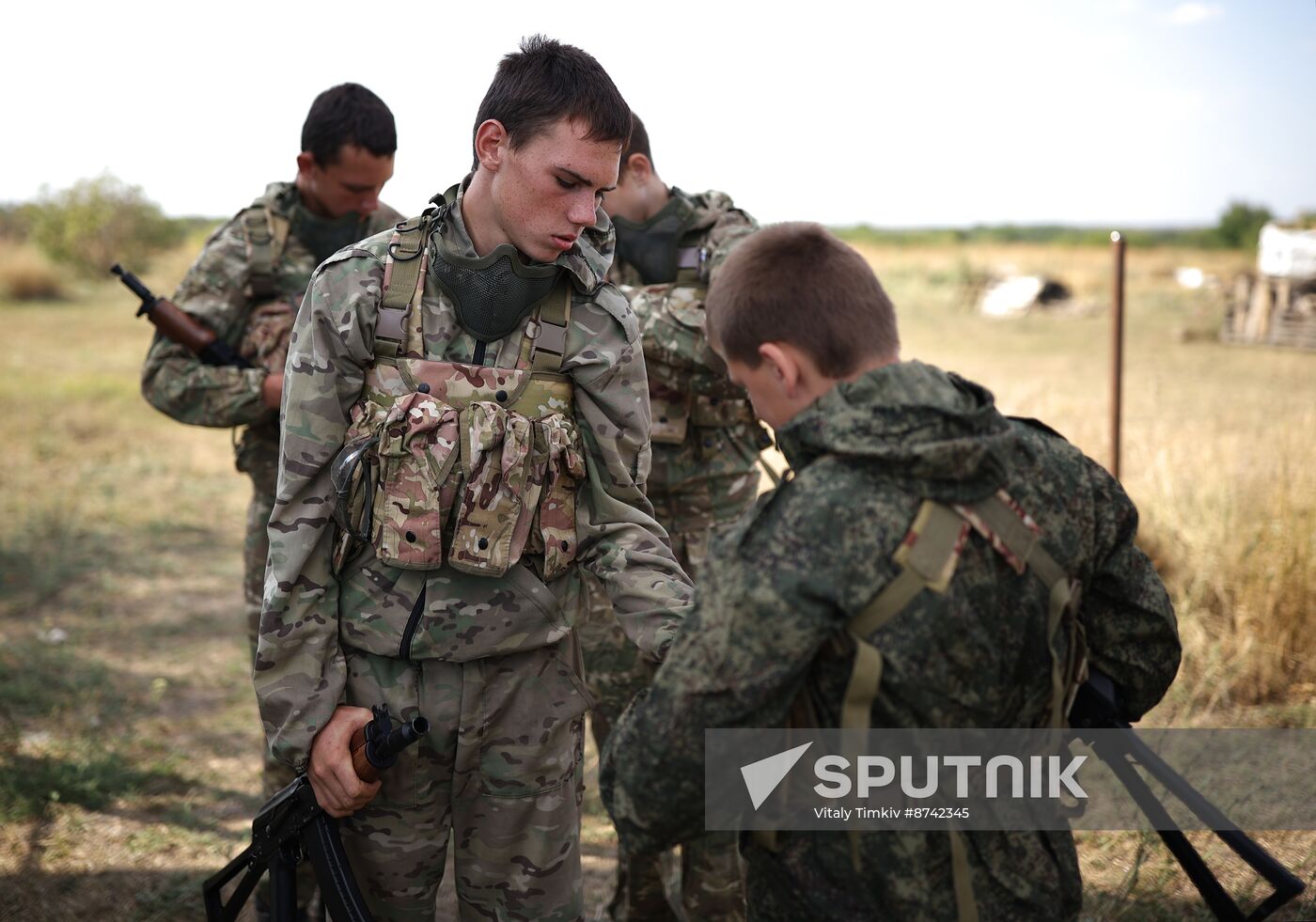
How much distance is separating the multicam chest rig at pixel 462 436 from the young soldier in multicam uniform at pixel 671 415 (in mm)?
1103

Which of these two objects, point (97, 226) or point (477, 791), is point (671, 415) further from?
point (97, 226)

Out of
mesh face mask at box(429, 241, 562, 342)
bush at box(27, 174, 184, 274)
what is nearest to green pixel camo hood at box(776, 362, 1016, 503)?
mesh face mask at box(429, 241, 562, 342)

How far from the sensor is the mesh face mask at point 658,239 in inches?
138

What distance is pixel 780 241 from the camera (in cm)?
168

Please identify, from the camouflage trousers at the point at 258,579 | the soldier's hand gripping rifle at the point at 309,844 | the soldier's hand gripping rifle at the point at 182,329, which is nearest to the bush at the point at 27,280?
the soldier's hand gripping rifle at the point at 182,329

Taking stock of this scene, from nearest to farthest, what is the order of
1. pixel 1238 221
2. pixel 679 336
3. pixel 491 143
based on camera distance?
pixel 491 143
pixel 679 336
pixel 1238 221

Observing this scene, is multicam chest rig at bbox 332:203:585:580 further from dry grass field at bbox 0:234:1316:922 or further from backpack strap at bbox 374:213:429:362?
dry grass field at bbox 0:234:1316:922

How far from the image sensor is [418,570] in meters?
2.23

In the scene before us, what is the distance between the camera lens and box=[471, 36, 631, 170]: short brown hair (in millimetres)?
2203

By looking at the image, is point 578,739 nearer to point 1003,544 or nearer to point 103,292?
point 1003,544

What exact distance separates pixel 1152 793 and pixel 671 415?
1.93 metres

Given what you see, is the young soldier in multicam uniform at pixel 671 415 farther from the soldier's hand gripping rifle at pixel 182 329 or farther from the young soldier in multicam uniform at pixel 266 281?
the soldier's hand gripping rifle at pixel 182 329

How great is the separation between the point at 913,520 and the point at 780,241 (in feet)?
1.57

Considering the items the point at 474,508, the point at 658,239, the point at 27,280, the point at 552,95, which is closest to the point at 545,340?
the point at 474,508
